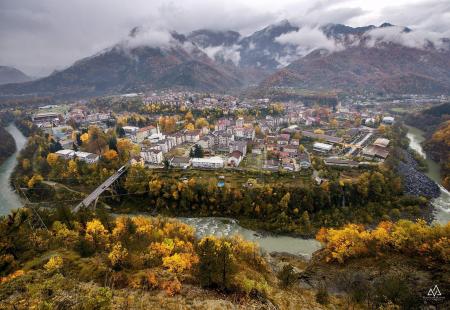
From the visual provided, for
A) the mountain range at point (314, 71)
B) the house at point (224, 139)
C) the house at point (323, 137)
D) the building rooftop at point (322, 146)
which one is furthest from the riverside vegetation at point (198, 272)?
the mountain range at point (314, 71)

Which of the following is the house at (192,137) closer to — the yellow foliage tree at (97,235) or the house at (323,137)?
the house at (323,137)

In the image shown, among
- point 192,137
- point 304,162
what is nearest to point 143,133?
point 192,137

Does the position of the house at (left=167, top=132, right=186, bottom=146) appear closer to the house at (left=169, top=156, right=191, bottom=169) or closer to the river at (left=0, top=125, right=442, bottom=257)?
the house at (left=169, top=156, right=191, bottom=169)

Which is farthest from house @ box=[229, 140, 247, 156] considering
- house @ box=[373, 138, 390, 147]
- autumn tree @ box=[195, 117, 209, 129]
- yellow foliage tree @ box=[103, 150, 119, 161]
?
house @ box=[373, 138, 390, 147]

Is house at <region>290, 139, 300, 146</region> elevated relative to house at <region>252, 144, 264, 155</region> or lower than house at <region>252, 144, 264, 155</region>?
elevated

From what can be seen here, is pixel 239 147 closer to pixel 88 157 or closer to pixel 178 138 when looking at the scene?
pixel 178 138

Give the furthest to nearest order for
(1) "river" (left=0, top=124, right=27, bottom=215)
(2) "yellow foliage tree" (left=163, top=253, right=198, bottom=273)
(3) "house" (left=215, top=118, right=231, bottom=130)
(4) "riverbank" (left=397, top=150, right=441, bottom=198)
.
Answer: (3) "house" (left=215, top=118, right=231, bottom=130)
(1) "river" (left=0, top=124, right=27, bottom=215)
(4) "riverbank" (left=397, top=150, right=441, bottom=198)
(2) "yellow foliage tree" (left=163, top=253, right=198, bottom=273)
